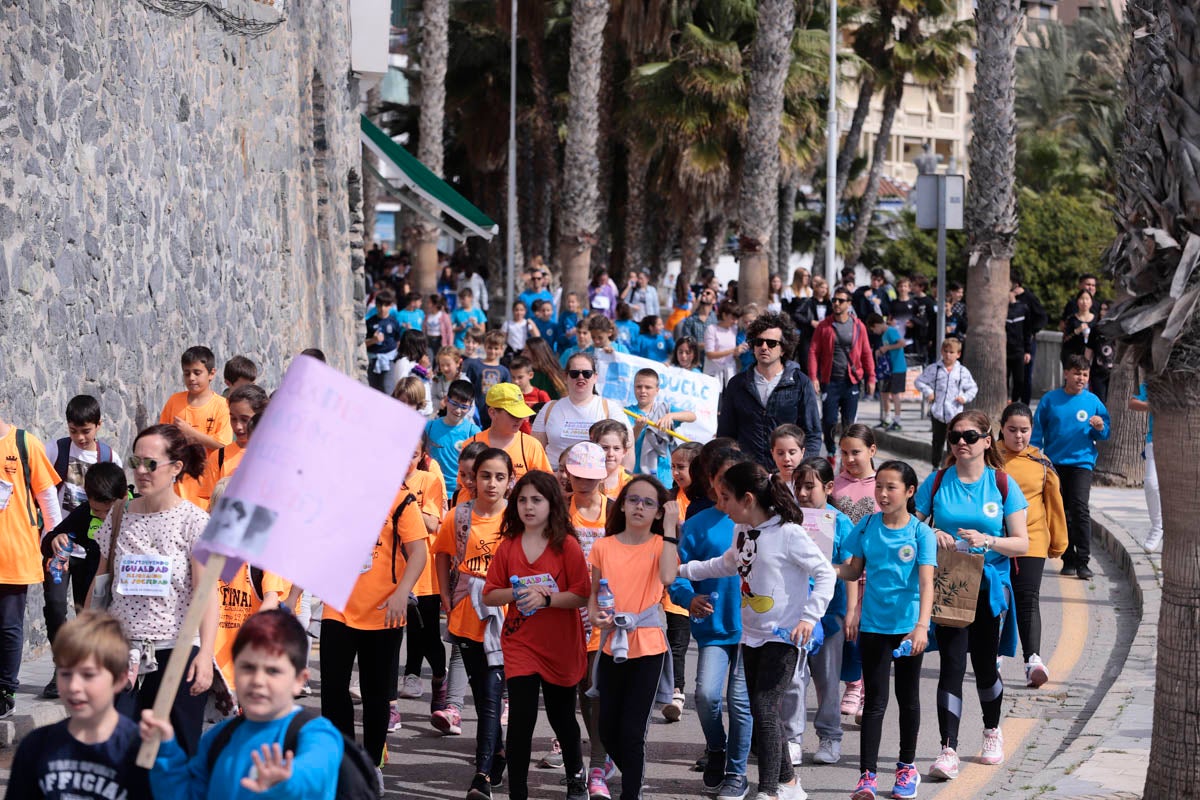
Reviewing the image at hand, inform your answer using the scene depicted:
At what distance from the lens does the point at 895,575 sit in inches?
292

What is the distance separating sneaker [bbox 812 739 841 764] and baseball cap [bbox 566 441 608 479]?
66.6 inches

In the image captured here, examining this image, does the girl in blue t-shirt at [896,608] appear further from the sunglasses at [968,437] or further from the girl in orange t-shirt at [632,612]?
the girl in orange t-shirt at [632,612]

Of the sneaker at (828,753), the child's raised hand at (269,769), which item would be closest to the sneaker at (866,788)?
the sneaker at (828,753)

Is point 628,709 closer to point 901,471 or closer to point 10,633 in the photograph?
point 901,471

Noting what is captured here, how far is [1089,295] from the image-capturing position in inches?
752

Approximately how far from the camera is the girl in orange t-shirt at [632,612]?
22.1 ft

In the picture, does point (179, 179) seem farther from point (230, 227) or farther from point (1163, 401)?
point (1163, 401)

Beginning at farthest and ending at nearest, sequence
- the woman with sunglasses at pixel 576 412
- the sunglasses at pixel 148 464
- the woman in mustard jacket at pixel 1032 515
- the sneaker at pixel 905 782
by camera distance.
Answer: the woman with sunglasses at pixel 576 412
the woman in mustard jacket at pixel 1032 515
the sneaker at pixel 905 782
the sunglasses at pixel 148 464

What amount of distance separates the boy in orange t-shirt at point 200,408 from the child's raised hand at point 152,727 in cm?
560

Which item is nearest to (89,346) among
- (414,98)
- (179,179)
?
(179,179)

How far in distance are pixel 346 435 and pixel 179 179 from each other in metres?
9.35

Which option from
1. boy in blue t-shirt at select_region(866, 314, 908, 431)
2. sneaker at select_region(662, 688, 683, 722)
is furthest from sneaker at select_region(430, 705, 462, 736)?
boy in blue t-shirt at select_region(866, 314, 908, 431)

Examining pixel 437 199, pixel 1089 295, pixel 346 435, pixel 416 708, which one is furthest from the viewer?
pixel 437 199

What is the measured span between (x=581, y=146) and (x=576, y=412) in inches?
709
